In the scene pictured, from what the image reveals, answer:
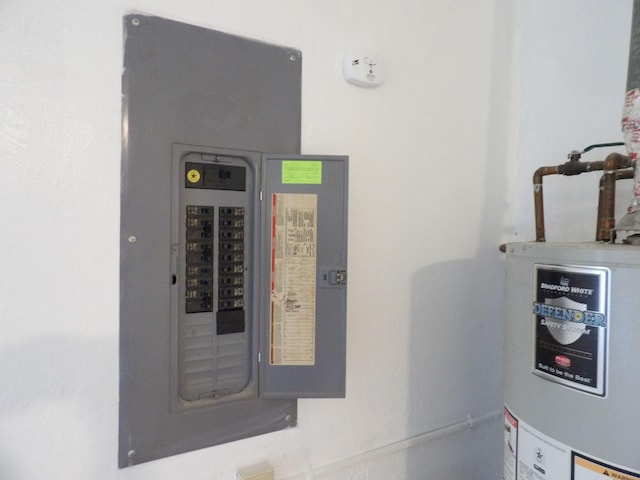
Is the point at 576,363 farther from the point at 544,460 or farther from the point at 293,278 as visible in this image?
the point at 293,278

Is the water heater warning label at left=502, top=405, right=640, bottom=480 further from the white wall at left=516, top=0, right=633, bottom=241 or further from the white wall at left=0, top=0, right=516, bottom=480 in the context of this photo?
the white wall at left=516, top=0, right=633, bottom=241

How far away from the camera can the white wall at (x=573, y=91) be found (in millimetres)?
1285

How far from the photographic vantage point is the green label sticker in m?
0.92

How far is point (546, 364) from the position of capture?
2.39 feet

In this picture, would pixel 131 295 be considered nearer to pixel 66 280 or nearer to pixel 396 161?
pixel 66 280

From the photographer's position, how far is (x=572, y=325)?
68 centimetres

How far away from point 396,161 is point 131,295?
0.78m

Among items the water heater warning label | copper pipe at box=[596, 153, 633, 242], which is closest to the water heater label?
the water heater warning label

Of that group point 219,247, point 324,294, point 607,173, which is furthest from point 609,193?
point 219,247

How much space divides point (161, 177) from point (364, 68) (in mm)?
606

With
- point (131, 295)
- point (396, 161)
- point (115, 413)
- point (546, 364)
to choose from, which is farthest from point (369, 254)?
point (115, 413)

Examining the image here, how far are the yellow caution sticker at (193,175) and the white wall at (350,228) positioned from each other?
0.15 m

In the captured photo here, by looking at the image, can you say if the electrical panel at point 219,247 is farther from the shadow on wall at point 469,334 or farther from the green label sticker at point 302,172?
the shadow on wall at point 469,334

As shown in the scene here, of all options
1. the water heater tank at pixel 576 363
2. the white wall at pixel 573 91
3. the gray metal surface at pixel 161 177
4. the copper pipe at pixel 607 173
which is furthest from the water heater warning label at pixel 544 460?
the white wall at pixel 573 91
